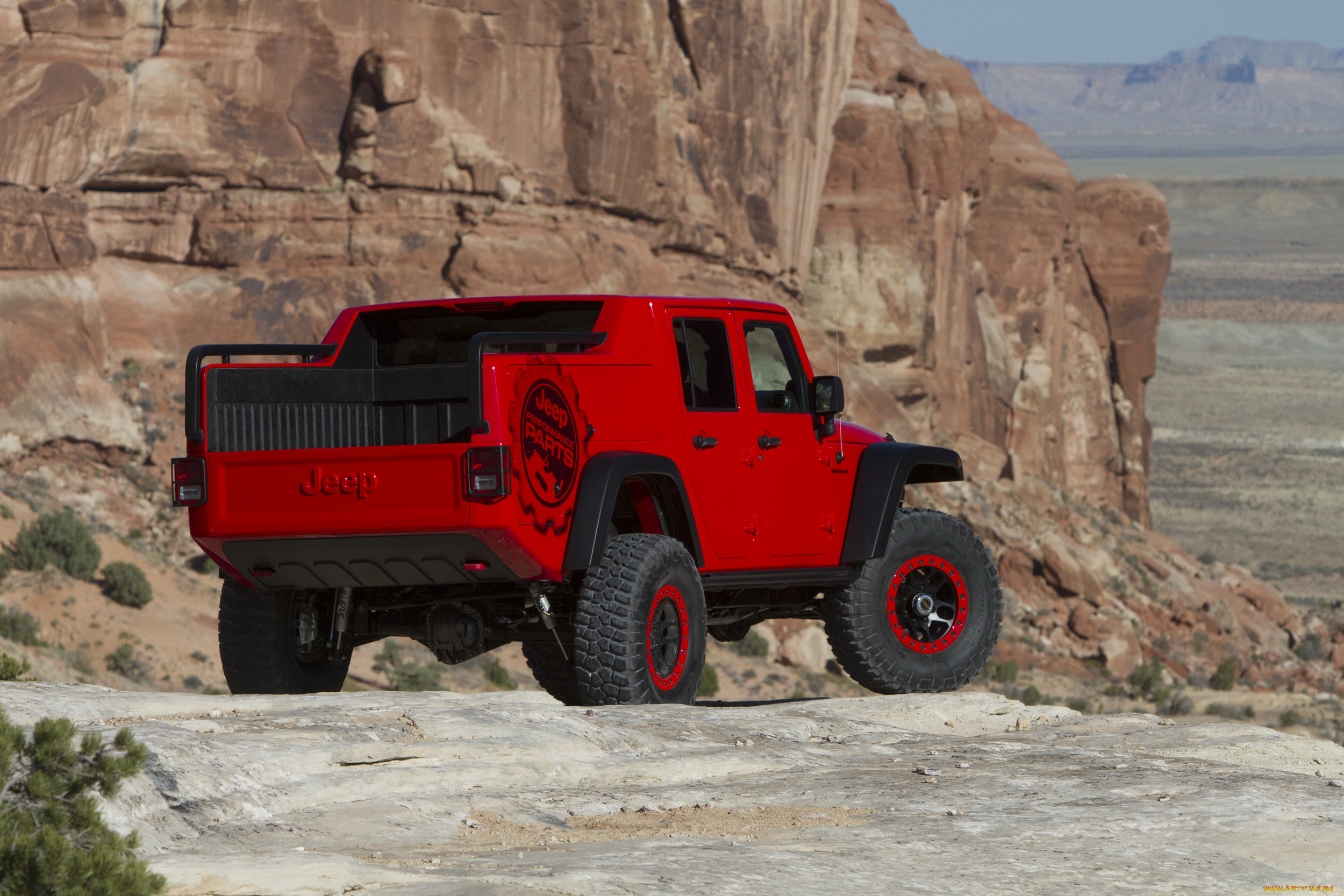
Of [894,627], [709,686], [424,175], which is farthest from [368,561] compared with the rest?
[424,175]

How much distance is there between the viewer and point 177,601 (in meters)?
24.3

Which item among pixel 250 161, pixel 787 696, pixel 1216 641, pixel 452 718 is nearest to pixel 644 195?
pixel 250 161

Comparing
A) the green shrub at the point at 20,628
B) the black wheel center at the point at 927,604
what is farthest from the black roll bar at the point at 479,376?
the green shrub at the point at 20,628

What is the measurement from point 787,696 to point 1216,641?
21119 mm

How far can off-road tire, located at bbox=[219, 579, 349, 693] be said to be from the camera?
8.80m

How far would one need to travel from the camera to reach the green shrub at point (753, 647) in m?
30.0

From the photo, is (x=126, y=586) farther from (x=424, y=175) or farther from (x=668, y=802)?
(x=668, y=802)

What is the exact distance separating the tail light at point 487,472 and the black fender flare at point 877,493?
9.82 feet

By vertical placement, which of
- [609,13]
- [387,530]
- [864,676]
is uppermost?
[609,13]

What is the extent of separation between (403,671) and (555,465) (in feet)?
55.5

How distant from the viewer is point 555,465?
7.66 meters

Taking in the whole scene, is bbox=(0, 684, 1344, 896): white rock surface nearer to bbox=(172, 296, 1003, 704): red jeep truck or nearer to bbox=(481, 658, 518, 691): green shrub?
bbox=(172, 296, 1003, 704): red jeep truck

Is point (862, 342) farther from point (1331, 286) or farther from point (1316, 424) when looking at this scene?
point (1331, 286)

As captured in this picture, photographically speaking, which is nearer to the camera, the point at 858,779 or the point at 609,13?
the point at 858,779
